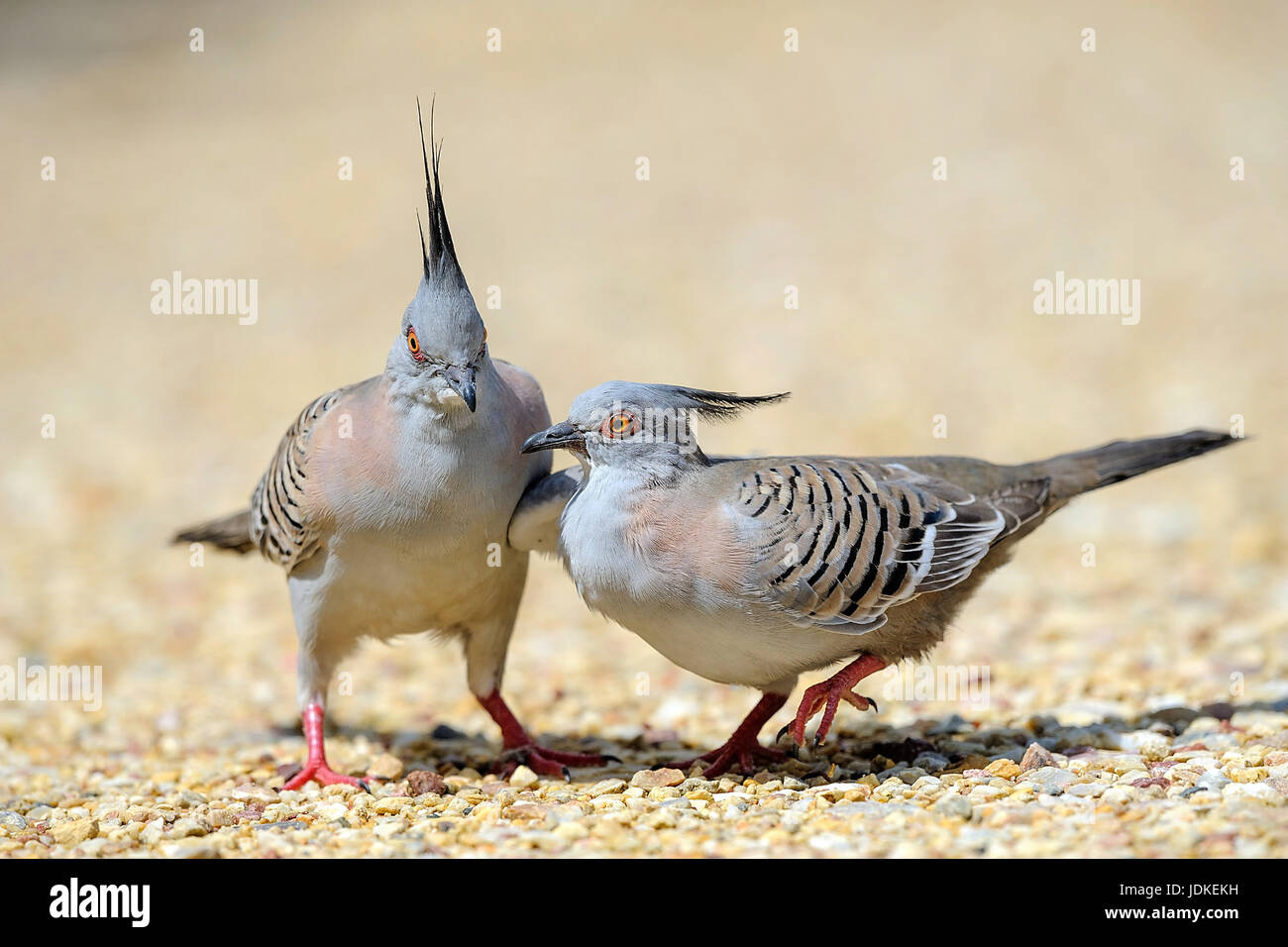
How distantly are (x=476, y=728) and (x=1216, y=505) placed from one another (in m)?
6.63

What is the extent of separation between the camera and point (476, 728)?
8273mm

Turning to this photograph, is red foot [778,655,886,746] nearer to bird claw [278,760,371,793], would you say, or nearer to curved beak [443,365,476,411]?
curved beak [443,365,476,411]

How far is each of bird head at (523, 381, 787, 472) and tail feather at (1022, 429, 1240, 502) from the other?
180 cm

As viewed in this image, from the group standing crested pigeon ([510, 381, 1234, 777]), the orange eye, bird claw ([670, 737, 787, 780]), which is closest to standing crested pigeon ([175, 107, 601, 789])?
standing crested pigeon ([510, 381, 1234, 777])

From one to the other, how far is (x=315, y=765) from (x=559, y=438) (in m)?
2.29

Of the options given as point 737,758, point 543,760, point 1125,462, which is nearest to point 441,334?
point 543,760

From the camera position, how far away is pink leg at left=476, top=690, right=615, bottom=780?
677 cm

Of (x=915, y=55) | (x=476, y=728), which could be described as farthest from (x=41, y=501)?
(x=915, y=55)

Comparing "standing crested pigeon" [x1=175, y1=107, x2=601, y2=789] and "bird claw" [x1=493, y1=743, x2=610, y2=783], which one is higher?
"standing crested pigeon" [x1=175, y1=107, x2=601, y2=789]

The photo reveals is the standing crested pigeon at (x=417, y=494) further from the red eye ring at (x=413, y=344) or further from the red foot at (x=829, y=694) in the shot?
the red foot at (x=829, y=694)

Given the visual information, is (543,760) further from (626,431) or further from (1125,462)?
(1125,462)

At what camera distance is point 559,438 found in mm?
5918

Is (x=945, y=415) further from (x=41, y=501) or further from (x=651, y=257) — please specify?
(x=41, y=501)

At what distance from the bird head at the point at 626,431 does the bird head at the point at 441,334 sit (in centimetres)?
45
